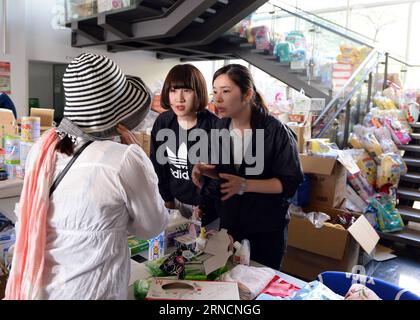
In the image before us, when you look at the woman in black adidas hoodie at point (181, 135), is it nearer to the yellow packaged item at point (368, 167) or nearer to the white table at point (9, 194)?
the white table at point (9, 194)

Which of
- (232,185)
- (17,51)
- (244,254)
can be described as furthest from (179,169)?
(17,51)

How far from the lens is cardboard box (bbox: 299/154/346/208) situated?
2987 millimetres

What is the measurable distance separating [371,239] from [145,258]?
6.45 feet

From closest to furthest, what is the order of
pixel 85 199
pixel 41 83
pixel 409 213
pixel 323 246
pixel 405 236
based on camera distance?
pixel 85 199
pixel 323 246
pixel 405 236
pixel 409 213
pixel 41 83

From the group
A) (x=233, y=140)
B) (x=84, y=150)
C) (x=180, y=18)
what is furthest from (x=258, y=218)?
(x=180, y=18)

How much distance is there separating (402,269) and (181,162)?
2.57m

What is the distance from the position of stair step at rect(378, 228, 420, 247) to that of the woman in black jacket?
2.52 m

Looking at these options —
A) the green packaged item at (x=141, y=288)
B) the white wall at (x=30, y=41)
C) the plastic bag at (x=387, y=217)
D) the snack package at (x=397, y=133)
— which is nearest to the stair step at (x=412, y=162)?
the snack package at (x=397, y=133)

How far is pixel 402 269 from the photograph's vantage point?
325 centimetres

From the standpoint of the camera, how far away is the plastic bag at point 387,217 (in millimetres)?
3748

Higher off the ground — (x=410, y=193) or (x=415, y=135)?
(x=415, y=135)

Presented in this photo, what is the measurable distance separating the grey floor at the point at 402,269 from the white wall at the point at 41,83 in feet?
20.3

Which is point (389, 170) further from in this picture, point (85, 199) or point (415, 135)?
point (85, 199)

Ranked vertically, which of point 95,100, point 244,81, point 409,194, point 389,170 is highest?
point 244,81
